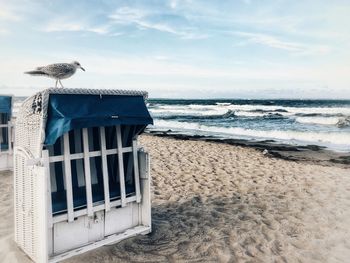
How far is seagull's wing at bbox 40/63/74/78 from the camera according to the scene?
433cm

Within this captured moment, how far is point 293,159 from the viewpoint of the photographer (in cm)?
1208

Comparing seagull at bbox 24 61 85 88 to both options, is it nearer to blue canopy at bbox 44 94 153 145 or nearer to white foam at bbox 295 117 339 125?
blue canopy at bbox 44 94 153 145

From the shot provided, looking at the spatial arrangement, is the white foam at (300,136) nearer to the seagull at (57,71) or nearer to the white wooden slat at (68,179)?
the seagull at (57,71)

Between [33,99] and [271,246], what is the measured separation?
11.5 feet

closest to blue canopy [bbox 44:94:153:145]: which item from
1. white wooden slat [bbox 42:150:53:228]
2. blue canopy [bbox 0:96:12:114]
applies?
white wooden slat [bbox 42:150:53:228]

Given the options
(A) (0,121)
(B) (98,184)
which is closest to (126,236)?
(B) (98,184)

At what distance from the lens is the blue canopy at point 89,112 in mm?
3596

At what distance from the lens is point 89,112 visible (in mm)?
3803

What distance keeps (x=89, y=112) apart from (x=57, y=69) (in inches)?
38.1

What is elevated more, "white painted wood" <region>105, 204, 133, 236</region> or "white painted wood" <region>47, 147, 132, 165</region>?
"white painted wood" <region>47, 147, 132, 165</region>

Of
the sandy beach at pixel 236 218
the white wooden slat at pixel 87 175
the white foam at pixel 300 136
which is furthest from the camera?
the white foam at pixel 300 136

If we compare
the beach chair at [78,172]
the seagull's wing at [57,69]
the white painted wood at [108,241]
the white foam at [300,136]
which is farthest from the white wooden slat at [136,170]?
the white foam at [300,136]

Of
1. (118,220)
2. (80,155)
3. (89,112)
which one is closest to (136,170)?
(118,220)

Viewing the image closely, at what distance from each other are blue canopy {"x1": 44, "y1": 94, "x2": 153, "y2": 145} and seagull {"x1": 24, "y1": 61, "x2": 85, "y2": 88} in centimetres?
76
